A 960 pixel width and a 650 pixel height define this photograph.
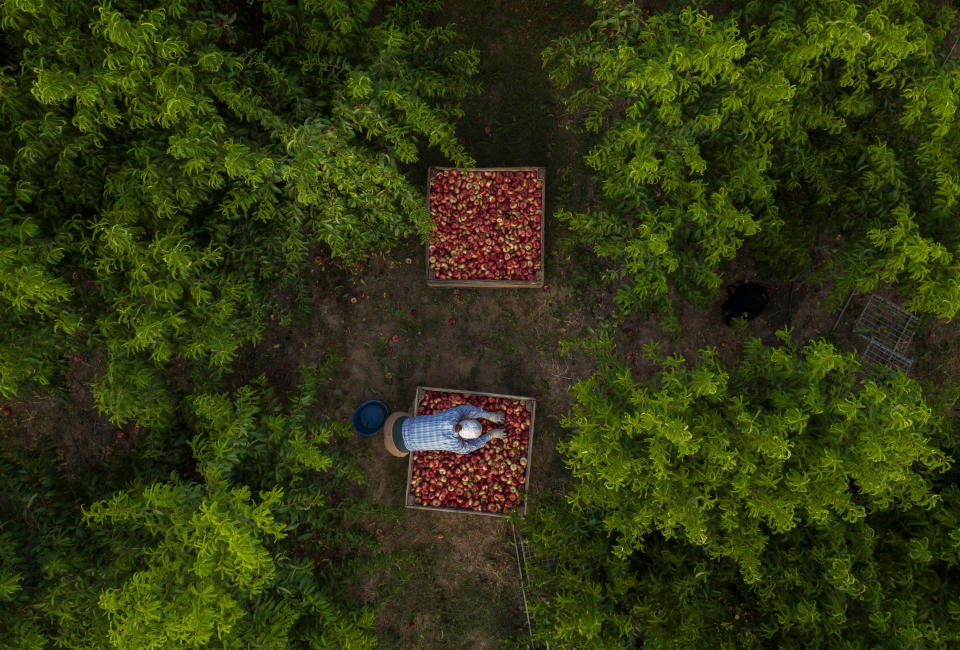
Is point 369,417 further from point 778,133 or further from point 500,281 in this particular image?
point 778,133

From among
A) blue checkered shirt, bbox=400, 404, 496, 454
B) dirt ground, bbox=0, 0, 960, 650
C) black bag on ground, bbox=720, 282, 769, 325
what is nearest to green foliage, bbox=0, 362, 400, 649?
blue checkered shirt, bbox=400, 404, 496, 454

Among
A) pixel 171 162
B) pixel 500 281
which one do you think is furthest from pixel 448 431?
pixel 171 162

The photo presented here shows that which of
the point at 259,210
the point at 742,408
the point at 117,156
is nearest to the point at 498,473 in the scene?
the point at 742,408

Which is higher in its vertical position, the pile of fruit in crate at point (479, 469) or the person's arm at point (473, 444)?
the person's arm at point (473, 444)

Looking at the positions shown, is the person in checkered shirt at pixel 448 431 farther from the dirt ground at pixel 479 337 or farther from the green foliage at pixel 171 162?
the green foliage at pixel 171 162

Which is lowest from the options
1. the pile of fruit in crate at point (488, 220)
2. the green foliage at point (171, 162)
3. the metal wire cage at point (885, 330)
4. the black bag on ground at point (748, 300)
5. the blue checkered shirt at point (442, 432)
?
the blue checkered shirt at point (442, 432)

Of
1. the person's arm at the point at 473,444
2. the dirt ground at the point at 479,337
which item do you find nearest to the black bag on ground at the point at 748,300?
the dirt ground at the point at 479,337

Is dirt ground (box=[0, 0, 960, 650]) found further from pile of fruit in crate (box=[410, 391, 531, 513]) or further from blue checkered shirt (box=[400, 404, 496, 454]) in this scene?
blue checkered shirt (box=[400, 404, 496, 454])
